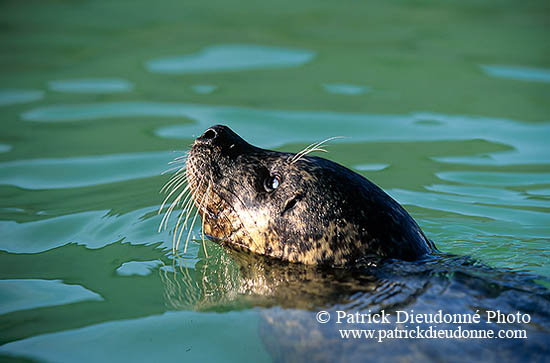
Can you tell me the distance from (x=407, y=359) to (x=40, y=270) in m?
2.69

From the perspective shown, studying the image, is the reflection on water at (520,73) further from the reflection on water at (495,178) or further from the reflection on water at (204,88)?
the reflection on water at (204,88)

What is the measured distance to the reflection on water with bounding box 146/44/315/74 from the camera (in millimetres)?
9656

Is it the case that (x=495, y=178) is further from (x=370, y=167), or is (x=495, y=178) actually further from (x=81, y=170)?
(x=81, y=170)

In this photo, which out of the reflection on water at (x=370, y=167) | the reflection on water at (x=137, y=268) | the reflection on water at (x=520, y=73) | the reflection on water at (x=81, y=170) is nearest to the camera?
the reflection on water at (x=137, y=268)

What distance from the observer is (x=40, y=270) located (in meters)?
5.08

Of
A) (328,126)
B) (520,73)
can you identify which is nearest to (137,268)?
(328,126)

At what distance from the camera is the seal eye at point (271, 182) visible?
15.1 feet

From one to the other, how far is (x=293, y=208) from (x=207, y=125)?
3607 millimetres

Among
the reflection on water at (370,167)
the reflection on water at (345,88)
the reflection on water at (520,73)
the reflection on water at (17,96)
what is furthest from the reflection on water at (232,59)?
the reflection on water at (370,167)

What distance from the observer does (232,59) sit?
9938mm

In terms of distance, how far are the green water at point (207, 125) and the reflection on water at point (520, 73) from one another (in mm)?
45

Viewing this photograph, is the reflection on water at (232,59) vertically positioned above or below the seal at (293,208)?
above

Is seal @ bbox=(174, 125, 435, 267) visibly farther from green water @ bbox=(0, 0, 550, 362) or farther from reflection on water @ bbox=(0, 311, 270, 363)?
reflection on water @ bbox=(0, 311, 270, 363)

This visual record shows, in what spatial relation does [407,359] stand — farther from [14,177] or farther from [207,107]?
[207,107]
